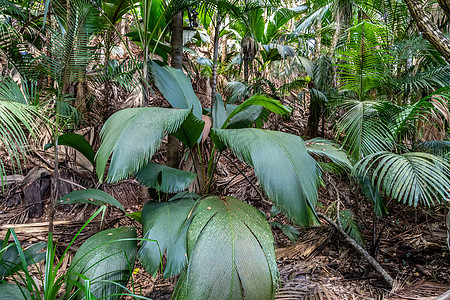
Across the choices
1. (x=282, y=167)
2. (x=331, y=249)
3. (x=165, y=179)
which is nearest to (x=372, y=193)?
(x=331, y=249)

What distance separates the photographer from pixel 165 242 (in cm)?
113

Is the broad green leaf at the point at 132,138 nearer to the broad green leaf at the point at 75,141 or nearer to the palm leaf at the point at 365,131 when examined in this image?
the broad green leaf at the point at 75,141

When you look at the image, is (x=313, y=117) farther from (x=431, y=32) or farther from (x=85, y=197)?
(x=85, y=197)

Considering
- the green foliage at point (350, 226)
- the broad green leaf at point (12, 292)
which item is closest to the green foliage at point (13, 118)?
the broad green leaf at point (12, 292)

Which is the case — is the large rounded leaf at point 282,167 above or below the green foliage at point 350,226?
above

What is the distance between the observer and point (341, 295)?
58.3 inches

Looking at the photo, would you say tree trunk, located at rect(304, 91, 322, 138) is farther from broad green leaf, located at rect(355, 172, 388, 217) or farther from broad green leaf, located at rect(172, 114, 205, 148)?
broad green leaf, located at rect(172, 114, 205, 148)

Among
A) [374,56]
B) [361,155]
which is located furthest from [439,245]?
[374,56]

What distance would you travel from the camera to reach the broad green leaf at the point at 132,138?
3.25 feet

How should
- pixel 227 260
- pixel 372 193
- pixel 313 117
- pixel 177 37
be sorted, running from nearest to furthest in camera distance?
1. pixel 227 260
2. pixel 372 193
3. pixel 177 37
4. pixel 313 117

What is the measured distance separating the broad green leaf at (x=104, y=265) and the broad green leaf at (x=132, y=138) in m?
0.34

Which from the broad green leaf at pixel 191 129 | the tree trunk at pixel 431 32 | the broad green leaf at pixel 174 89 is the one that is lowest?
the broad green leaf at pixel 191 129

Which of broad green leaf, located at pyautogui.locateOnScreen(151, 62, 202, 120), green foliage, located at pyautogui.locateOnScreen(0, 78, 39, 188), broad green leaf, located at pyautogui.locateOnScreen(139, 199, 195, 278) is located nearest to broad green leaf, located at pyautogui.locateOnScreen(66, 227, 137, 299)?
broad green leaf, located at pyautogui.locateOnScreen(139, 199, 195, 278)

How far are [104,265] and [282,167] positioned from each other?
33.4 inches
